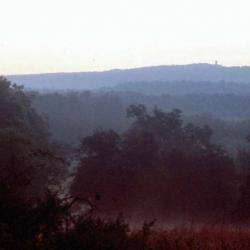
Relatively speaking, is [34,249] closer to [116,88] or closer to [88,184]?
[88,184]

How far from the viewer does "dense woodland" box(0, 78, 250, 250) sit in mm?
6301

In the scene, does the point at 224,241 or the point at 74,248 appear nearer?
the point at 74,248

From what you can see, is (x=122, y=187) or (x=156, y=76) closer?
(x=122, y=187)

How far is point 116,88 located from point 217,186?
14306 cm

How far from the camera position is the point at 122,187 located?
23.7 metres

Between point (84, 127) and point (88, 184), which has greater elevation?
point (88, 184)

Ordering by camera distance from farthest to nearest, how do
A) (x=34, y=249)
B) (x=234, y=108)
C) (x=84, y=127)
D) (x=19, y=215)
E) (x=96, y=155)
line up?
(x=234, y=108) < (x=84, y=127) < (x=96, y=155) < (x=19, y=215) < (x=34, y=249)

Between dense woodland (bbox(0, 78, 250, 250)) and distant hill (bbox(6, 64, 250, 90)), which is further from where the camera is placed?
distant hill (bbox(6, 64, 250, 90))

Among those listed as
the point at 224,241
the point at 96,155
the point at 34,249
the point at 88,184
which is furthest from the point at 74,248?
the point at 96,155

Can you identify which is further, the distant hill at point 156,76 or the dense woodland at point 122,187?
the distant hill at point 156,76

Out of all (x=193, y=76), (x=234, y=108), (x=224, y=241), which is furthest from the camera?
(x=193, y=76)

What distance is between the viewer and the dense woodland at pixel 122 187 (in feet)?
20.7

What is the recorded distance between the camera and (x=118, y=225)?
646 centimetres

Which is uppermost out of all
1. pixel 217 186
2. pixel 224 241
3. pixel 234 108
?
pixel 224 241
